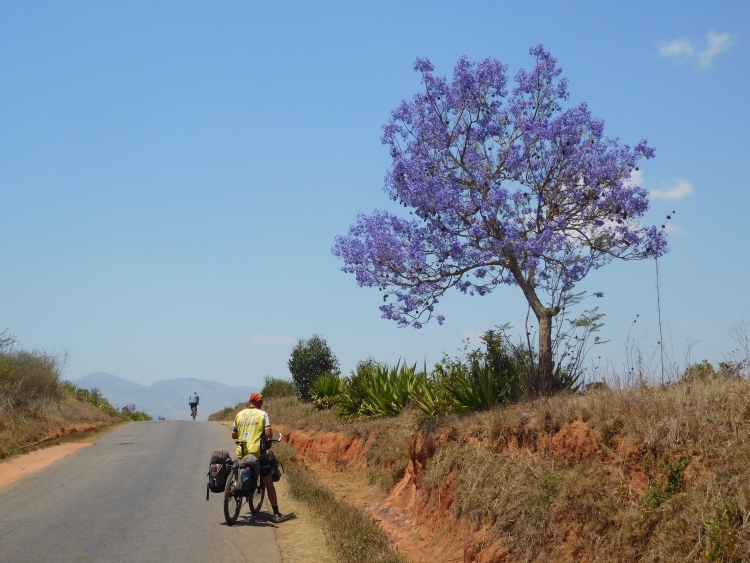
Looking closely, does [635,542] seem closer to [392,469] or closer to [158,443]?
[392,469]

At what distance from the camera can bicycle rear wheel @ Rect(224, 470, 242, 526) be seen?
1142 centimetres

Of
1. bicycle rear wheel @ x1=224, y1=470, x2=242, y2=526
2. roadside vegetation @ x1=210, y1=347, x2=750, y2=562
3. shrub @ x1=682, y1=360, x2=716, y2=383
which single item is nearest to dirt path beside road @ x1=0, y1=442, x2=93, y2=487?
bicycle rear wheel @ x1=224, y1=470, x2=242, y2=526

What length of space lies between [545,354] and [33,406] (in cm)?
2235

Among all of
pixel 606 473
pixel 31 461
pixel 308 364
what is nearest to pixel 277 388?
pixel 308 364

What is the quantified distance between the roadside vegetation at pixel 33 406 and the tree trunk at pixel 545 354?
1591 cm

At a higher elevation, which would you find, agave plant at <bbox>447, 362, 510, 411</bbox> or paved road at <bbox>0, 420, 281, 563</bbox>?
agave plant at <bbox>447, 362, 510, 411</bbox>

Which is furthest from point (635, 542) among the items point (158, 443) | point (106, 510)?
point (158, 443)

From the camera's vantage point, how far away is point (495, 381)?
544 inches

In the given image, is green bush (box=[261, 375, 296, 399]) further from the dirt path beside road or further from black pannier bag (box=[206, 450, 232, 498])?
black pannier bag (box=[206, 450, 232, 498])

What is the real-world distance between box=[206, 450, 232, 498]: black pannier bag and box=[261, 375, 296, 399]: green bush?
1134 inches

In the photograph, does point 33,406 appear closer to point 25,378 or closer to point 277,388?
point 25,378

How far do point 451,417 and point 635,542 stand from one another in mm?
6999

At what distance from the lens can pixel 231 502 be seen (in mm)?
11648

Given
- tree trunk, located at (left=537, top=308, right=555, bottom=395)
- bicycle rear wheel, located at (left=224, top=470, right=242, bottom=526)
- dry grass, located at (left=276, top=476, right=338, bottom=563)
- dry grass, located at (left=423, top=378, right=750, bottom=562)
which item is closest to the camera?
dry grass, located at (left=423, top=378, right=750, bottom=562)
